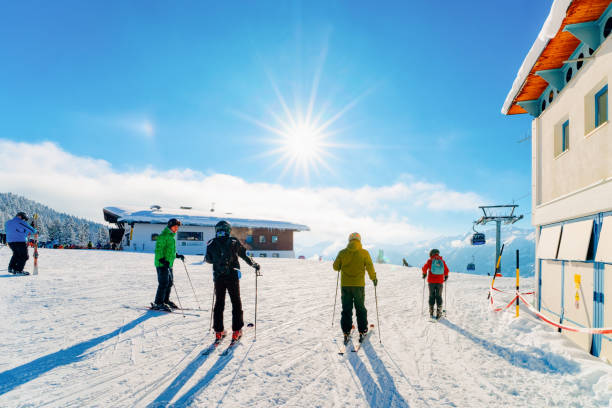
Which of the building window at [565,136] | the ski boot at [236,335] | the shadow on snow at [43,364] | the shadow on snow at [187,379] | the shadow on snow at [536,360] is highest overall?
the building window at [565,136]

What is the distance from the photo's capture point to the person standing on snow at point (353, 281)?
544 centimetres

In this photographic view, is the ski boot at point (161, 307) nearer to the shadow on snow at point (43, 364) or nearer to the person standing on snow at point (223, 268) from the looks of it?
the shadow on snow at point (43, 364)

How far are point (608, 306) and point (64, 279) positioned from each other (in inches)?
558

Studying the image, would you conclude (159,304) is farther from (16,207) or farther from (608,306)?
(16,207)

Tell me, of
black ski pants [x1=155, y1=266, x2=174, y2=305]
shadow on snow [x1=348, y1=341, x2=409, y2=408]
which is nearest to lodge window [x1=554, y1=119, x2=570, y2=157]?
shadow on snow [x1=348, y1=341, x2=409, y2=408]

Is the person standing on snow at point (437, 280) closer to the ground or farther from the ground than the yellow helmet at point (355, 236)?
closer to the ground

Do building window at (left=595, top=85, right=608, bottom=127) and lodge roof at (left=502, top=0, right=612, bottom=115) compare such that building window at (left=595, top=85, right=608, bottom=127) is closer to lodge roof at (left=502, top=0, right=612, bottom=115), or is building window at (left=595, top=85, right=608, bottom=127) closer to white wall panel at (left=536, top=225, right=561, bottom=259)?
lodge roof at (left=502, top=0, right=612, bottom=115)

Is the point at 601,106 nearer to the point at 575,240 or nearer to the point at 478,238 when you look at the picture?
the point at 575,240

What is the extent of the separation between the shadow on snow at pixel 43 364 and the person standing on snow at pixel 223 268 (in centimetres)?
186

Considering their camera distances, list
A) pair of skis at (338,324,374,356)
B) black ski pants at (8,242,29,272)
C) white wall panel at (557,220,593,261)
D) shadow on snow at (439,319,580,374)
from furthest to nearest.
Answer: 1. black ski pants at (8,242,29,272)
2. white wall panel at (557,220,593,261)
3. pair of skis at (338,324,374,356)
4. shadow on snow at (439,319,580,374)

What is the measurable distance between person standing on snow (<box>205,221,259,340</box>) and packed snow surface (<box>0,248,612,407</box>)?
0.42m

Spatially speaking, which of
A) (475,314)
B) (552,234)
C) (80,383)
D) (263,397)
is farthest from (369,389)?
(552,234)

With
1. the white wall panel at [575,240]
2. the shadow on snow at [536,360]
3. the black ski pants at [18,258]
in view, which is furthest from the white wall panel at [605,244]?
the black ski pants at [18,258]

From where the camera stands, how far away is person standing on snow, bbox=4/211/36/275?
9920 mm
